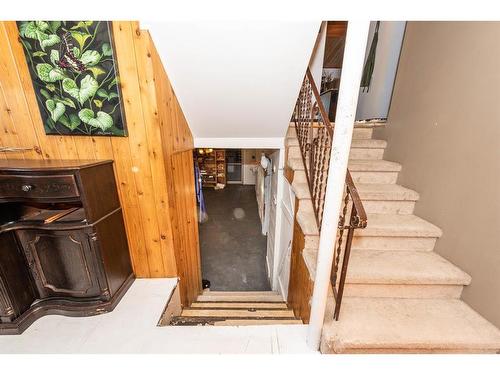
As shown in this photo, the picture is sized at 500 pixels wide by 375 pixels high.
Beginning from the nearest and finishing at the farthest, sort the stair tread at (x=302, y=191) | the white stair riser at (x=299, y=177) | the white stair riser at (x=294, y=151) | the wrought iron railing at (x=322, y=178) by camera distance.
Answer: the wrought iron railing at (x=322, y=178) < the stair tread at (x=302, y=191) < the white stair riser at (x=299, y=177) < the white stair riser at (x=294, y=151)

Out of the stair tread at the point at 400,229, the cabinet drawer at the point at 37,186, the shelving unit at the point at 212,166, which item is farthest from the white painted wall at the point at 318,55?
the shelving unit at the point at 212,166

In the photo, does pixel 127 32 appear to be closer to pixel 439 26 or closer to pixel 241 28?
pixel 241 28

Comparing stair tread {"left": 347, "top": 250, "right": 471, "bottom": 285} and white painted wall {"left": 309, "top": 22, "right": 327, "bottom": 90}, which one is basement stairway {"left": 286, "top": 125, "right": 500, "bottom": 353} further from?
white painted wall {"left": 309, "top": 22, "right": 327, "bottom": 90}

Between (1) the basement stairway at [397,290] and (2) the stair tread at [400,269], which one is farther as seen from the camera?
(2) the stair tread at [400,269]

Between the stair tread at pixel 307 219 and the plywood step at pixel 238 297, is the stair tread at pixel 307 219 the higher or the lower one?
the higher one

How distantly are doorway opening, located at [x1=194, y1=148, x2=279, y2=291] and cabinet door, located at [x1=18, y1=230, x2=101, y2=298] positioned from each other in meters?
2.25

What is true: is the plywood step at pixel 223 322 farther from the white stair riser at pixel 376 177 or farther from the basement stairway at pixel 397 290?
the white stair riser at pixel 376 177

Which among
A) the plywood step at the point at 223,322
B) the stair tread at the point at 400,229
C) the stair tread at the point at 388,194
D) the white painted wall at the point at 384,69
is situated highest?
the white painted wall at the point at 384,69

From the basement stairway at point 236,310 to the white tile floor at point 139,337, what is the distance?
304mm

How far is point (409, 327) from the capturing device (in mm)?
1248

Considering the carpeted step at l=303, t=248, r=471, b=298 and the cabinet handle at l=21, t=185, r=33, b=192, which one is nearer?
the cabinet handle at l=21, t=185, r=33, b=192

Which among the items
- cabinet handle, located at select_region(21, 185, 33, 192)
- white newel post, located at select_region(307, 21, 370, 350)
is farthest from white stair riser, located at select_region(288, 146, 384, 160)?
cabinet handle, located at select_region(21, 185, 33, 192)

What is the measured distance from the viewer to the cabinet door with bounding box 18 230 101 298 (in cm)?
140

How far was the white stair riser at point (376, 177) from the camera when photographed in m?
2.27
